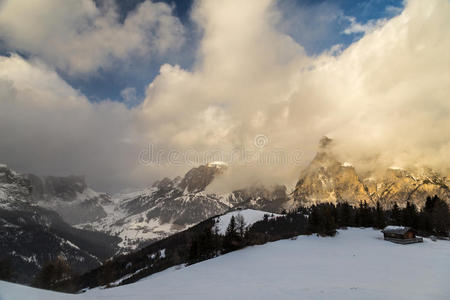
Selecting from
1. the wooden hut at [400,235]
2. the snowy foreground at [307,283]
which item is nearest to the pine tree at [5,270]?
the snowy foreground at [307,283]

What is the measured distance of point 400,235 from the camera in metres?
52.6

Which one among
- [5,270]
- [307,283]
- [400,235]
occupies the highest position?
[307,283]

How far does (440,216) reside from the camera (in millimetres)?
78125

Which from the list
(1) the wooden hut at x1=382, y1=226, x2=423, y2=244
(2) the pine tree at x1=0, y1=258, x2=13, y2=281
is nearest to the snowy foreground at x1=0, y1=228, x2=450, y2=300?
(1) the wooden hut at x1=382, y1=226, x2=423, y2=244

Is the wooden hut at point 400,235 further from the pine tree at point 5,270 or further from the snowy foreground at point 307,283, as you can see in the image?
the pine tree at point 5,270

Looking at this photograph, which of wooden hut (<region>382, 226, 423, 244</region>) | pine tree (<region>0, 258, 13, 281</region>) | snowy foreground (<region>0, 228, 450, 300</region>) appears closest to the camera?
snowy foreground (<region>0, 228, 450, 300</region>)

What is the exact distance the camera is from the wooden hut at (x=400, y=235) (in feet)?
162

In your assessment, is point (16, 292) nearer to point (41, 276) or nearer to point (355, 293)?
point (355, 293)

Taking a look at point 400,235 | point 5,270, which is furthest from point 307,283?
point 5,270

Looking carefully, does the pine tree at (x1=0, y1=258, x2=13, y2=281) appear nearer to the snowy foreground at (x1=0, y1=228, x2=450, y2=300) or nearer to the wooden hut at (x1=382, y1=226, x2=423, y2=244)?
the snowy foreground at (x1=0, y1=228, x2=450, y2=300)

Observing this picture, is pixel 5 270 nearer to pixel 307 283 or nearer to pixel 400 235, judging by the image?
pixel 307 283

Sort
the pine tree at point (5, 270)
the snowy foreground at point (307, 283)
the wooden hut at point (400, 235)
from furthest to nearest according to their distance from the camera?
the pine tree at point (5, 270) → the wooden hut at point (400, 235) → the snowy foreground at point (307, 283)

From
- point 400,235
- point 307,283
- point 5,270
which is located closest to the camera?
point 307,283

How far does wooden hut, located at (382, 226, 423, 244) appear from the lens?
49.3m
